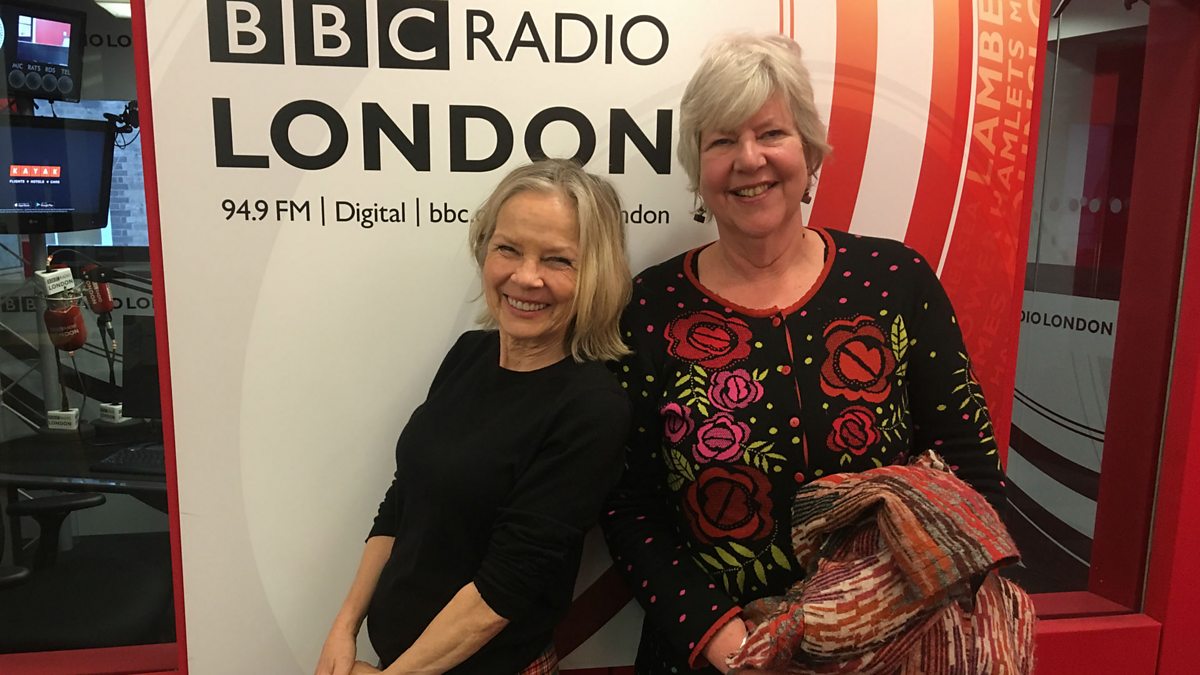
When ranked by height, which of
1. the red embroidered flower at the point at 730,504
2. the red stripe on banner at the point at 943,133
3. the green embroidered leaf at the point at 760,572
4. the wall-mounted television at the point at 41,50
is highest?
the wall-mounted television at the point at 41,50

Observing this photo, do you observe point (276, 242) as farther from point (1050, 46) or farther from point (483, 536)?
point (1050, 46)

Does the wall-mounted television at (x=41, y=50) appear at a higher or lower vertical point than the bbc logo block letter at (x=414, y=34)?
higher

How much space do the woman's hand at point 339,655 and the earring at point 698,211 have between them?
109 cm

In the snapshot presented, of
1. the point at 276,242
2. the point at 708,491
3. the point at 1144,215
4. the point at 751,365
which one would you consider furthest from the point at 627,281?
the point at 1144,215

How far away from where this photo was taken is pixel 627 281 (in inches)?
52.2

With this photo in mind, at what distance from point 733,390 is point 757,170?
38cm

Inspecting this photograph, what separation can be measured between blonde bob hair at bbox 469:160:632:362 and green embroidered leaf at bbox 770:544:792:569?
17.3 inches

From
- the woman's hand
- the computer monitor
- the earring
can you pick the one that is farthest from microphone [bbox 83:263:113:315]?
the earring

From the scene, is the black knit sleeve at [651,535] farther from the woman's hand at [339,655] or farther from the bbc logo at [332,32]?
the bbc logo at [332,32]

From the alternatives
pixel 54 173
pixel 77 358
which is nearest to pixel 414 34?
pixel 54 173

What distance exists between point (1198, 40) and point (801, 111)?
1.44 m

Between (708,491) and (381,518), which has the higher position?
(708,491)

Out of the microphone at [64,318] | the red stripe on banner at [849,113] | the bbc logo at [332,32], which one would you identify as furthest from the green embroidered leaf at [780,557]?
the microphone at [64,318]

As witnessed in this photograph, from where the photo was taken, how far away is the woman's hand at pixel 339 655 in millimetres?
1444
